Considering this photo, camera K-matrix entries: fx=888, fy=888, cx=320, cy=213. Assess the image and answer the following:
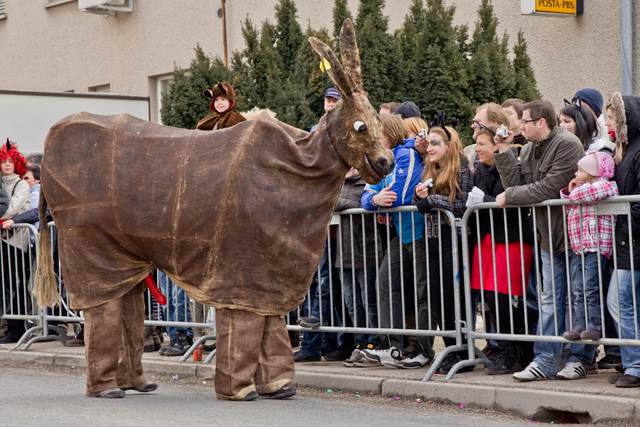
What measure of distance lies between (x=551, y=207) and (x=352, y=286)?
1.92 meters

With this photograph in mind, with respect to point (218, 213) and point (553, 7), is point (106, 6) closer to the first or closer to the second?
point (553, 7)

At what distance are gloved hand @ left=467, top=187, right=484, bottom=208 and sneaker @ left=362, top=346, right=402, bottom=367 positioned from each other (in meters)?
1.39

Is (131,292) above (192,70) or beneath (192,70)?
beneath

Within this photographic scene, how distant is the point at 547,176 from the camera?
21.2 feet

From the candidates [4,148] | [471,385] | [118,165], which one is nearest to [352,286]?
[471,385]

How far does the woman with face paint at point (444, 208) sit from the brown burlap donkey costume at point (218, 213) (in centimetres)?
117

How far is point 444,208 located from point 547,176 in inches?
33.5

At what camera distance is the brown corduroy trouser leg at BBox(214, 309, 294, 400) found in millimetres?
6066

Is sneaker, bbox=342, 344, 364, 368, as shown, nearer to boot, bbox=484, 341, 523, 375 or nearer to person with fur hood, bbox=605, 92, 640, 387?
boot, bbox=484, 341, 523, 375

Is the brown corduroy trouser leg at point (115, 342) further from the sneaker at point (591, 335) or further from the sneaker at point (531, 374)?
the sneaker at point (591, 335)

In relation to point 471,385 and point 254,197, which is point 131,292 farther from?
point 471,385

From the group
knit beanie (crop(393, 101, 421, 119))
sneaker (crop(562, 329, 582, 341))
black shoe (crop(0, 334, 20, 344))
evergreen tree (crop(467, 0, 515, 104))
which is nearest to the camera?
sneaker (crop(562, 329, 582, 341))

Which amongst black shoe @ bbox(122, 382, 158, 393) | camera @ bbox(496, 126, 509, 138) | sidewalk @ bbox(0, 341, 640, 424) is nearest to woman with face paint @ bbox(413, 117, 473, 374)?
sidewalk @ bbox(0, 341, 640, 424)

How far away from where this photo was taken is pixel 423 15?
1114 cm
